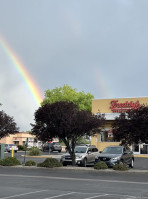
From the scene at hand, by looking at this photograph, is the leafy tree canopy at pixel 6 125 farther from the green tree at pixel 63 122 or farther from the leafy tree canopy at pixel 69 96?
the leafy tree canopy at pixel 69 96

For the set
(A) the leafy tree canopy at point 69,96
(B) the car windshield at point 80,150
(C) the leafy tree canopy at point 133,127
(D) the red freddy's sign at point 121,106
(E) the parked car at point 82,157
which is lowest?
(E) the parked car at point 82,157

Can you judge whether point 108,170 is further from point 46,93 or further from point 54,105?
point 46,93

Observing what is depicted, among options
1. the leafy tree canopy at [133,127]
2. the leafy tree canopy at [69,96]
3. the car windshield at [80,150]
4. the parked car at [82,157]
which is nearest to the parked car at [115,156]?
the leafy tree canopy at [133,127]

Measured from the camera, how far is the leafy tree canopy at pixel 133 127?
2383cm

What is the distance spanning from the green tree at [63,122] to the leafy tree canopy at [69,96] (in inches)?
1790

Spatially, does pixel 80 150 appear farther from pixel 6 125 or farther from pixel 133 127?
pixel 6 125

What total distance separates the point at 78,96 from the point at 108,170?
51679mm

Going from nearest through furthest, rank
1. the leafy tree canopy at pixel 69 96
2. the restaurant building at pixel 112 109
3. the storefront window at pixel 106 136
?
1. the restaurant building at pixel 112 109
2. the storefront window at pixel 106 136
3. the leafy tree canopy at pixel 69 96

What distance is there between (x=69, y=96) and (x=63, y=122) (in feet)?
158

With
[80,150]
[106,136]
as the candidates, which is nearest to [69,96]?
[106,136]

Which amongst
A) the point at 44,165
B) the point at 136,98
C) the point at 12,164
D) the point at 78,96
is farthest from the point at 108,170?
the point at 78,96

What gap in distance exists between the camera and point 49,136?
1018 inches

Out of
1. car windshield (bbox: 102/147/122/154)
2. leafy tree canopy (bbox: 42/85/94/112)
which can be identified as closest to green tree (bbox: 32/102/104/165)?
car windshield (bbox: 102/147/122/154)

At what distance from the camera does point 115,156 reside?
2434 cm
